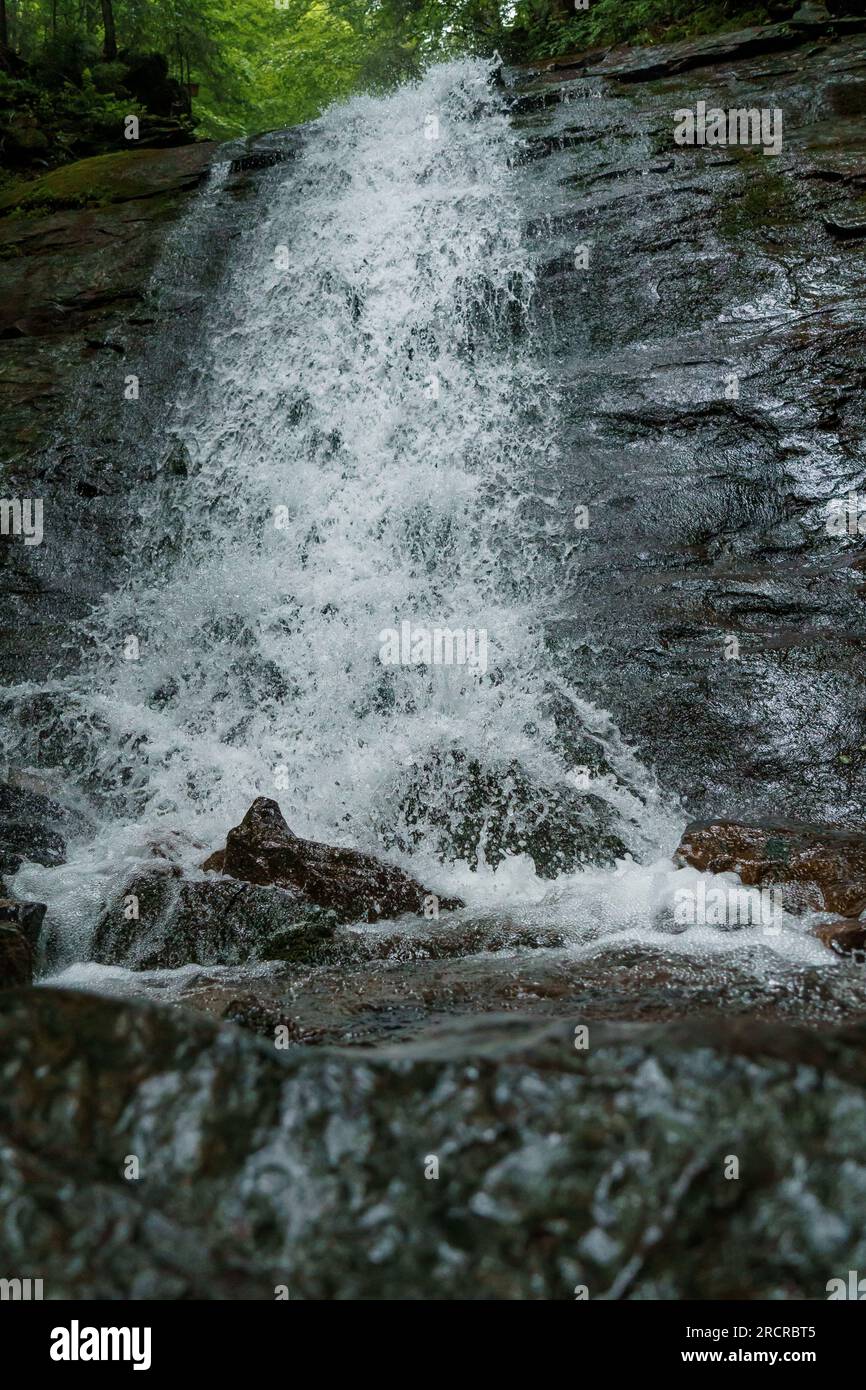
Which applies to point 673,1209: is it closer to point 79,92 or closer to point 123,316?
point 123,316

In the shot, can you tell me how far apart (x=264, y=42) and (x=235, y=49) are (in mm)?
954

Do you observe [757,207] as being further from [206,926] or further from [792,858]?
[206,926]

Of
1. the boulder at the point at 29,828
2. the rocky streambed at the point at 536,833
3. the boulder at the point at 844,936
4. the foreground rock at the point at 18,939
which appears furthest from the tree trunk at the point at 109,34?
the boulder at the point at 844,936

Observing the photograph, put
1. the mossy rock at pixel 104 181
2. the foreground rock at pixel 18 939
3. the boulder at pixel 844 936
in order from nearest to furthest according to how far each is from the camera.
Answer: the foreground rock at pixel 18 939, the boulder at pixel 844 936, the mossy rock at pixel 104 181

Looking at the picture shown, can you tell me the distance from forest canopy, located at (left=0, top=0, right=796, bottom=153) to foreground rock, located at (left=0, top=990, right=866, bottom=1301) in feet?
48.1

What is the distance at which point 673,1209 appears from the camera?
1.55 meters

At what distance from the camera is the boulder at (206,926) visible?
5.00 m

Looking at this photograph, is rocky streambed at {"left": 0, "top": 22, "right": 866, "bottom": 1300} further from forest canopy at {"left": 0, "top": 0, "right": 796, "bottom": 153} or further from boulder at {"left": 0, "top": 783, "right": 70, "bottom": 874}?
forest canopy at {"left": 0, "top": 0, "right": 796, "bottom": 153}

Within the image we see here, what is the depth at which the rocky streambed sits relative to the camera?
1.55 m

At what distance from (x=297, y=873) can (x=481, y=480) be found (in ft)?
14.0

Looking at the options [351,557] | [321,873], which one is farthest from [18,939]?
[351,557]

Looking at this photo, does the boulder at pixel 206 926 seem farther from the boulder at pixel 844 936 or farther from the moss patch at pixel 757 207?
the moss patch at pixel 757 207

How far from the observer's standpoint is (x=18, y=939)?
14.1 feet

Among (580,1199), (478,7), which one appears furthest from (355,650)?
(478,7)
